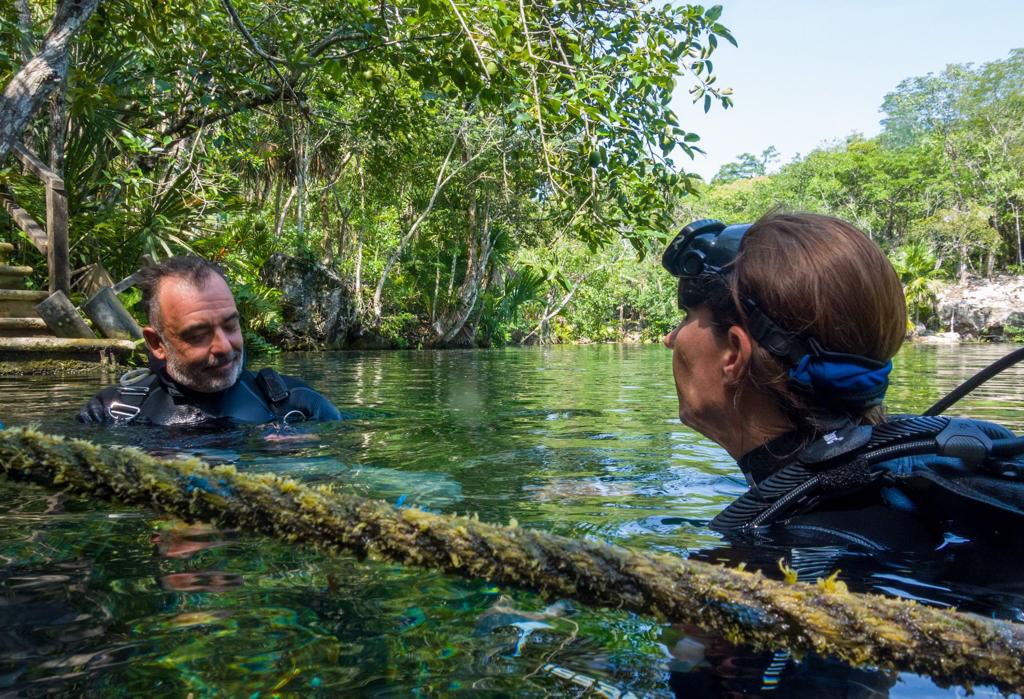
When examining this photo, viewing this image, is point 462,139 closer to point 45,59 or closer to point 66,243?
point 66,243

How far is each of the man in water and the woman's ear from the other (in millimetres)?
3394

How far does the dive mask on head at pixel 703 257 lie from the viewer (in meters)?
2.10

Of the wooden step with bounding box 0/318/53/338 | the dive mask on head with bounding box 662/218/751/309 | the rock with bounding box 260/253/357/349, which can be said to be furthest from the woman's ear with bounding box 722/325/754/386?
the rock with bounding box 260/253/357/349

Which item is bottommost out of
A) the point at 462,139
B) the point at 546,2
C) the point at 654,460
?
the point at 654,460

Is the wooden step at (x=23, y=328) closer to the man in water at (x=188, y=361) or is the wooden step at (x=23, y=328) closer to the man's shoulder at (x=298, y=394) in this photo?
the man in water at (x=188, y=361)

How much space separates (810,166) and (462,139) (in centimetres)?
3750

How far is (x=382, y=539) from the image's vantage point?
5.86 feet

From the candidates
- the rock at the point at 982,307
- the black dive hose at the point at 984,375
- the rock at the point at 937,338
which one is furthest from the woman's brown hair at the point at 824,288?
the rock at the point at 982,307

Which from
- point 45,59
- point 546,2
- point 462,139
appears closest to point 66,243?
point 45,59

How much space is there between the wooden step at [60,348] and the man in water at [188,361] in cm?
612

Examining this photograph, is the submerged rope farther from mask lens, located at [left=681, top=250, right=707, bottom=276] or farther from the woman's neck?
mask lens, located at [left=681, top=250, right=707, bottom=276]

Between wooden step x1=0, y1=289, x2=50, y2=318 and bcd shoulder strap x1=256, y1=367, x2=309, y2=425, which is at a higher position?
wooden step x1=0, y1=289, x2=50, y2=318

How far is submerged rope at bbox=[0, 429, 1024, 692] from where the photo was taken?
124 cm

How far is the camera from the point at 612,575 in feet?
4.88
